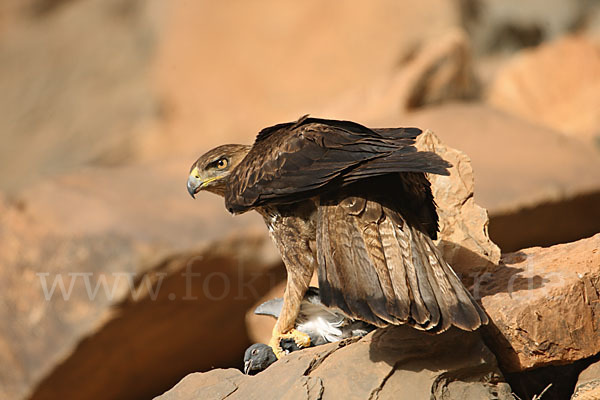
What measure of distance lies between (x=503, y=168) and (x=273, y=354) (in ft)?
14.4

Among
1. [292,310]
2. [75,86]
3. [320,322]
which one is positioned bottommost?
[320,322]

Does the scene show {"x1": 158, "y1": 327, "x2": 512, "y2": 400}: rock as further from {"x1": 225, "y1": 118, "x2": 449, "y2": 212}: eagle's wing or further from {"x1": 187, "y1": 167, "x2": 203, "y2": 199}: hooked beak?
{"x1": 187, "y1": 167, "x2": 203, "y2": 199}: hooked beak

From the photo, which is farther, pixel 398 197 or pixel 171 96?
pixel 171 96

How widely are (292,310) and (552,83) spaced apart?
9289 millimetres

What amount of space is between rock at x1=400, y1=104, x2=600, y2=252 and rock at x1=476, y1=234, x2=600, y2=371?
11.0 ft

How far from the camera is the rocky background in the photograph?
3758 millimetres

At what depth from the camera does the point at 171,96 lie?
45.5 ft

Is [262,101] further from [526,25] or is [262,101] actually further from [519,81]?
[526,25]

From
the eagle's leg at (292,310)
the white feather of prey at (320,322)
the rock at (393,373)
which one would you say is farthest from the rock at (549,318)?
the eagle's leg at (292,310)

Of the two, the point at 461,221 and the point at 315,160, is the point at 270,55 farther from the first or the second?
the point at 315,160

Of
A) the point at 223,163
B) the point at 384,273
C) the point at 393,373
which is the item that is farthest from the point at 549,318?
the point at 223,163

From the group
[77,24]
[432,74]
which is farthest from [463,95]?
[77,24]

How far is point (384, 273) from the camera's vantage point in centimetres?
339


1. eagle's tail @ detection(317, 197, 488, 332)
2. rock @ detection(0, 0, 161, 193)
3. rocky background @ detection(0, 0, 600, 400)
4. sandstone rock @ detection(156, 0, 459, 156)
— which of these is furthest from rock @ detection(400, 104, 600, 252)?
rock @ detection(0, 0, 161, 193)
